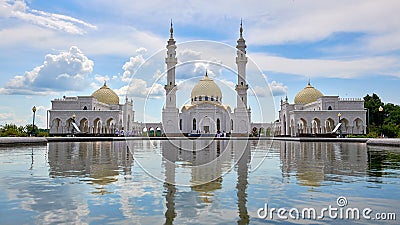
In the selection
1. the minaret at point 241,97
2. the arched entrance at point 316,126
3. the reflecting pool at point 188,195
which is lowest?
the reflecting pool at point 188,195

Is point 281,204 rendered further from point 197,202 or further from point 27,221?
point 27,221

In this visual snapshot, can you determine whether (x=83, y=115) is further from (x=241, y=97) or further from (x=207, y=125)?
(x=241, y=97)

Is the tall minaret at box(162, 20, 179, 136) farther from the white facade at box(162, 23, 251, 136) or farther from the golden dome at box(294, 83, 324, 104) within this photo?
the golden dome at box(294, 83, 324, 104)

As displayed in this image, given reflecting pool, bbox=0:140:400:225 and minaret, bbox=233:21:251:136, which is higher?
minaret, bbox=233:21:251:136

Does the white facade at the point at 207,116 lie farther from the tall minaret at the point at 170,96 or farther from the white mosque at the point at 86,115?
the white mosque at the point at 86,115

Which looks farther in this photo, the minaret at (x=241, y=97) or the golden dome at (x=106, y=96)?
the golden dome at (x=106, y=96)

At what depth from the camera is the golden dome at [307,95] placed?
63531mm

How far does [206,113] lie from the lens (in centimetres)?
6250

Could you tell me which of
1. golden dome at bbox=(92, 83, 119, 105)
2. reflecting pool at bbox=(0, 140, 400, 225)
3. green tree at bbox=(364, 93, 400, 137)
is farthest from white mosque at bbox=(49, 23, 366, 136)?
reflecting pool at bbox=(0, 140, 400, 225)

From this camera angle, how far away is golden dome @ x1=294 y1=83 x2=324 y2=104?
63.5 metres

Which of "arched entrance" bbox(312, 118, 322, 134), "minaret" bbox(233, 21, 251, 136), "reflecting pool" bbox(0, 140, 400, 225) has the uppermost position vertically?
"minaret" bbox(233, 21, 251, 136)

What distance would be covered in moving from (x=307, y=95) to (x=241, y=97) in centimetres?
1419

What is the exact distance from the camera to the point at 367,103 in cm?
6372

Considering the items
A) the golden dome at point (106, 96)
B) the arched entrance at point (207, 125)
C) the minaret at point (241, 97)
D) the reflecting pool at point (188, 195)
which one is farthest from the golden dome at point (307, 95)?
the reflecting pool at point (188, 195)
